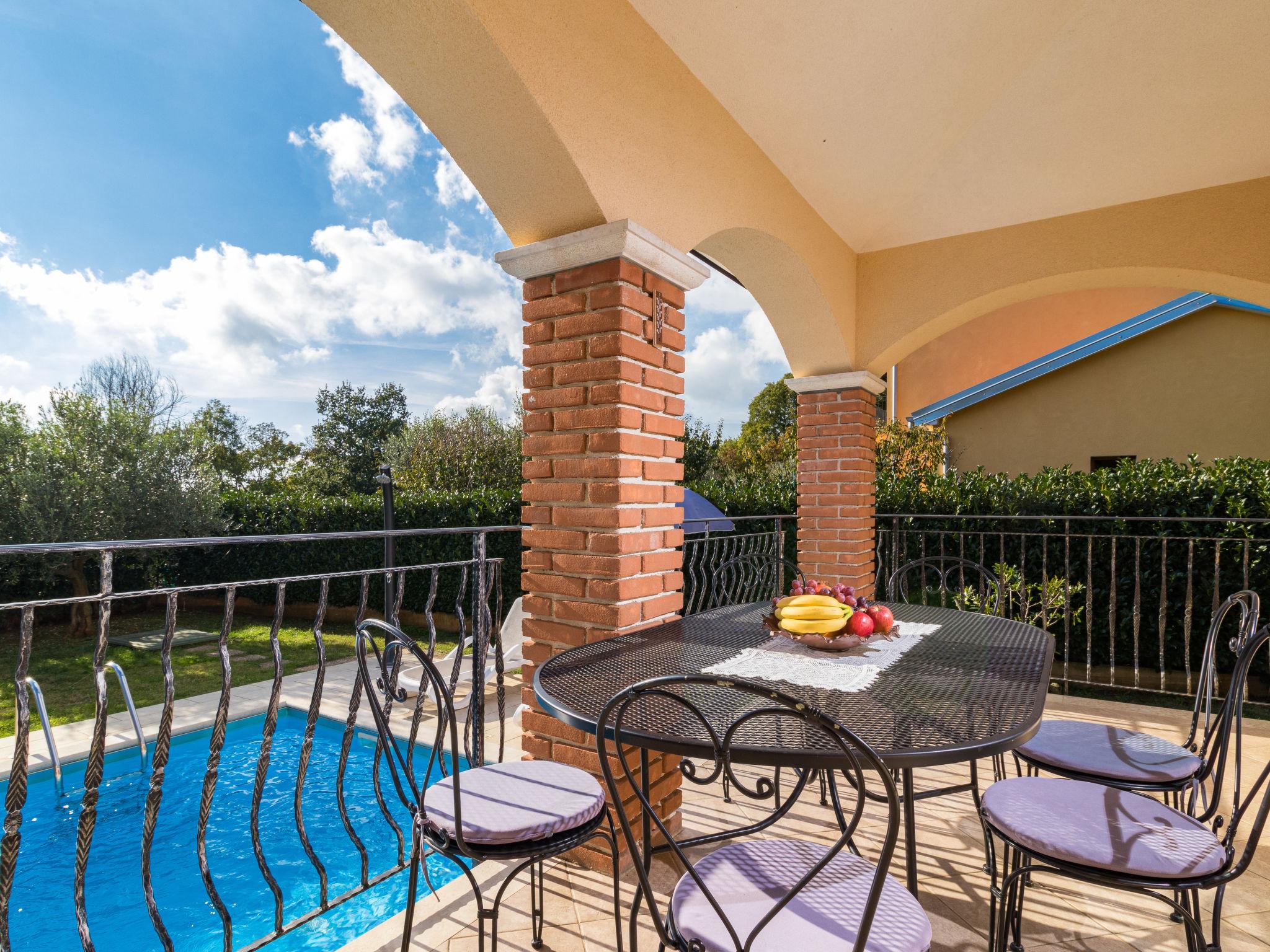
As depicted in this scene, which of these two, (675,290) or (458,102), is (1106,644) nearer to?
(675,290)

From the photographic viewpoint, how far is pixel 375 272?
26.6 metres

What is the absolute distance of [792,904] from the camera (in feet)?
3.43

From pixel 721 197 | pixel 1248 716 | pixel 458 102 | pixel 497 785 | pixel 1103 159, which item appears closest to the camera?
pixel 497 785

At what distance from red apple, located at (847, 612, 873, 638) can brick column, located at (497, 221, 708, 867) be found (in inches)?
26.3

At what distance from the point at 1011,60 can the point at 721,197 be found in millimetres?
1364

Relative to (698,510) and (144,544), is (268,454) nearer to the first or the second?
(698,510)

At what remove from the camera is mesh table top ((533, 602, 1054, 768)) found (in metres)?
1.02

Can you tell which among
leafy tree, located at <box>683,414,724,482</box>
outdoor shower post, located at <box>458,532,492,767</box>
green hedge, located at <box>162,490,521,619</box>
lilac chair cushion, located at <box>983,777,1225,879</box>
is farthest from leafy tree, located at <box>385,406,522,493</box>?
lilac chair cushion, located at <box>983,777,1225,879</box>

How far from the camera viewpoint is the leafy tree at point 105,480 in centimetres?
831

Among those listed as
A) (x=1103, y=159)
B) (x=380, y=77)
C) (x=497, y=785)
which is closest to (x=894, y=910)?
A: (x=497, y=785)

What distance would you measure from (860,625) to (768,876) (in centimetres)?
80

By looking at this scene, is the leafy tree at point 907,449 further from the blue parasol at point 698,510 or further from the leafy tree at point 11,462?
the leafy tree at point 11,462

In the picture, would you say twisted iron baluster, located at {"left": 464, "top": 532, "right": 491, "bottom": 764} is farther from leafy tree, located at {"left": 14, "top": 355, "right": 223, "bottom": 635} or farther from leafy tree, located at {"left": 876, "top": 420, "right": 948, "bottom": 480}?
leafy tree, located at {"left": 14, "top": 355, "right": 223, "bottom": 635}

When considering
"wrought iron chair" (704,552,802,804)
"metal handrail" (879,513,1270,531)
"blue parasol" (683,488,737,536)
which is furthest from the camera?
"blue parasol" (683,488,737,536)
